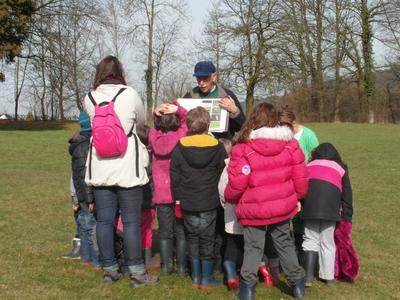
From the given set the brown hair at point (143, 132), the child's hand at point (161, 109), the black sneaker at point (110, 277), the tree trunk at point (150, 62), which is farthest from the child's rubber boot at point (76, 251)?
the tree trunk at point (150, 62)

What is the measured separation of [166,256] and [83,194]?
1055 millimetres

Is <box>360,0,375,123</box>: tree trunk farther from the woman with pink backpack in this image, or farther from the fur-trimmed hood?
the woman with pink backpack

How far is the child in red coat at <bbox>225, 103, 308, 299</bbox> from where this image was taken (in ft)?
14.3

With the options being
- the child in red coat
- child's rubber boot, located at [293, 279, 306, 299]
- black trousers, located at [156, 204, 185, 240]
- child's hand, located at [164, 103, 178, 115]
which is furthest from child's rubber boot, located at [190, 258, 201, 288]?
child's hand, located at [164, 103, 178, 115]

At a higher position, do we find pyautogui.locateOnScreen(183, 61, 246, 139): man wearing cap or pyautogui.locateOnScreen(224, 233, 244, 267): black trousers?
pyautogui.locateOnScreen(183, 61, 246, 139): man wearing cap

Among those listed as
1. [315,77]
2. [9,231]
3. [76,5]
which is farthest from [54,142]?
[315,77]

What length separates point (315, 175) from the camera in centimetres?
503

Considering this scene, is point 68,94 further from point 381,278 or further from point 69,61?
point 381,278

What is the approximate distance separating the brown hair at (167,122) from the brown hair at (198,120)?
1.08 feet

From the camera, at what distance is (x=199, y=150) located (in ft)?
Answer: 15.7

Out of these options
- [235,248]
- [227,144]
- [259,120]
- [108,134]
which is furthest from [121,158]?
[235,248]

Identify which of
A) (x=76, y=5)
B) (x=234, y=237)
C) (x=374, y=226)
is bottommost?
(x=374, y=226)

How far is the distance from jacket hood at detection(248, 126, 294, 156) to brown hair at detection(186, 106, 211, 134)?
584 mm

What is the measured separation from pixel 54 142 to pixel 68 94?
2693cm
